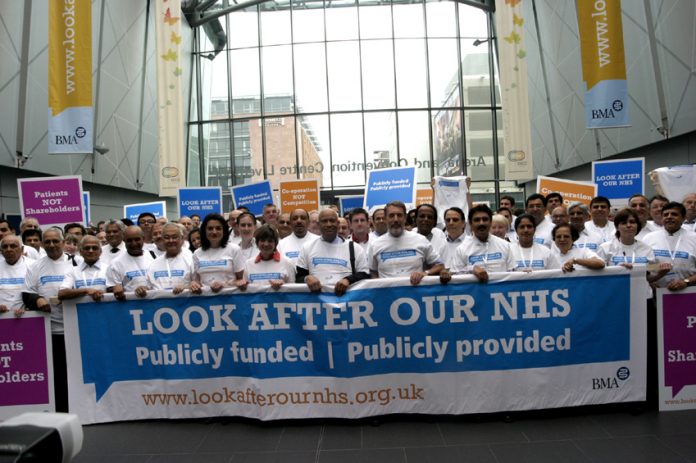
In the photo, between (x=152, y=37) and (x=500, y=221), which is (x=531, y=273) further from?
(x=152, y=37)

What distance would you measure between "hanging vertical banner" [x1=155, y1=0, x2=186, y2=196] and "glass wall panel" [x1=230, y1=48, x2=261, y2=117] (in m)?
6.68

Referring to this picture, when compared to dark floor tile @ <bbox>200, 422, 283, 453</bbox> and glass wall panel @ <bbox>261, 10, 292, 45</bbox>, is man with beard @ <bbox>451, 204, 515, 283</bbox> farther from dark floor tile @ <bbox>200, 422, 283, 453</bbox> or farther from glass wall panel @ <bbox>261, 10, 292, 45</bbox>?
glass wall panel @ <bbox>261, 10, 292, 45</bbox>

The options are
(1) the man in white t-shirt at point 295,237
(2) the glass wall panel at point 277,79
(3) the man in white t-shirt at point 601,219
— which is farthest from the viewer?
(2) the glass wall panel at point 277,79

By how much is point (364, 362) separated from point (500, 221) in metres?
2.27

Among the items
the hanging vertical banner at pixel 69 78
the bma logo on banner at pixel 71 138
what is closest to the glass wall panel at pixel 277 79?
the hanging vertical banner at pixel 69 78

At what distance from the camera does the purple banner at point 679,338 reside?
455 centimetres

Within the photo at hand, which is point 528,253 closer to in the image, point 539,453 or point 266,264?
point 539,453

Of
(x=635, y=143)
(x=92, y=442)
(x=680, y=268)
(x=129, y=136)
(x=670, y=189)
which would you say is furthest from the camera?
(x=129, y=136)

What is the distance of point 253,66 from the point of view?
22.5m

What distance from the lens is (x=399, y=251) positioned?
4.86 meters

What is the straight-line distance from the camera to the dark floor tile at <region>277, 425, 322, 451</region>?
408 centimetres

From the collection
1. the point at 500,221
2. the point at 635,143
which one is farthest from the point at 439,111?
the point at 500,221

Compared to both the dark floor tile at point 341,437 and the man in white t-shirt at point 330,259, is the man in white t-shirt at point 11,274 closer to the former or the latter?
the man in white t-shirt at point 330,259

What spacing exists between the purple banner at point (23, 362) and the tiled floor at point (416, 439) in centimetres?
62
